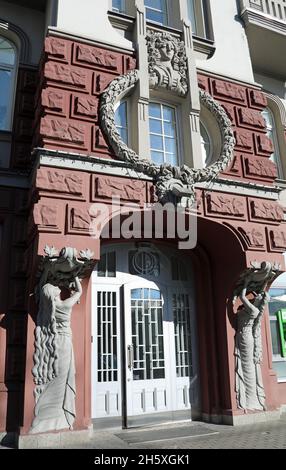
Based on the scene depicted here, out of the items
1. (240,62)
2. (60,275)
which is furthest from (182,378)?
(240,62)

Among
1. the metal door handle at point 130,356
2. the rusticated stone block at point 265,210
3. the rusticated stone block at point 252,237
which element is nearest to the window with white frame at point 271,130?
the rusticated stone block at point 265,210

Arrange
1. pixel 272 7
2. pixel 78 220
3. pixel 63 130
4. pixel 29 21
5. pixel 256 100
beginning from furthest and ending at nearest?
pixel 272 7 → pixel 256 100 → pixel 29 21 → pixel 63 130 → pixel 78 220

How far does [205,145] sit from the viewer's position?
8.65 m

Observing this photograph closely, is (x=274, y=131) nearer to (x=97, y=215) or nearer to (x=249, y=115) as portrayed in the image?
(x=249, y=115)

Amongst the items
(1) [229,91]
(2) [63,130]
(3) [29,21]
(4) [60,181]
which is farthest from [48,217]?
(3) [29,21]

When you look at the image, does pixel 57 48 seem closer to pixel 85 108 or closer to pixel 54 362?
pixel 85 108

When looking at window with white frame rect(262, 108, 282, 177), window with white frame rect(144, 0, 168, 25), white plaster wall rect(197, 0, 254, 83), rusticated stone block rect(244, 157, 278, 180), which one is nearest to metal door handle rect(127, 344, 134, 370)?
rusticated stone block rect(244, 157, 278, 180)

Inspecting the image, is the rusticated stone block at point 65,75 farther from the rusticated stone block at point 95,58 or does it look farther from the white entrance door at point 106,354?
the white entrance door at point 106,354

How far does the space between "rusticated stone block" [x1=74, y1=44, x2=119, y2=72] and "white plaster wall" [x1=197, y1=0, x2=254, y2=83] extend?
6.53ft

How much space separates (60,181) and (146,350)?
359cm

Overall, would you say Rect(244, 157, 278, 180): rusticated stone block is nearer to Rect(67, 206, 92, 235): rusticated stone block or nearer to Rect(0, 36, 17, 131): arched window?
Rect(67, 206, 92, 235): rusticated stone block

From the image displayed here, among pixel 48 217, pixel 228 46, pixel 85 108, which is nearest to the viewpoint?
pixel 48 217

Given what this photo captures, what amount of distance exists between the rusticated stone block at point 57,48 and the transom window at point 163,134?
193 cm
